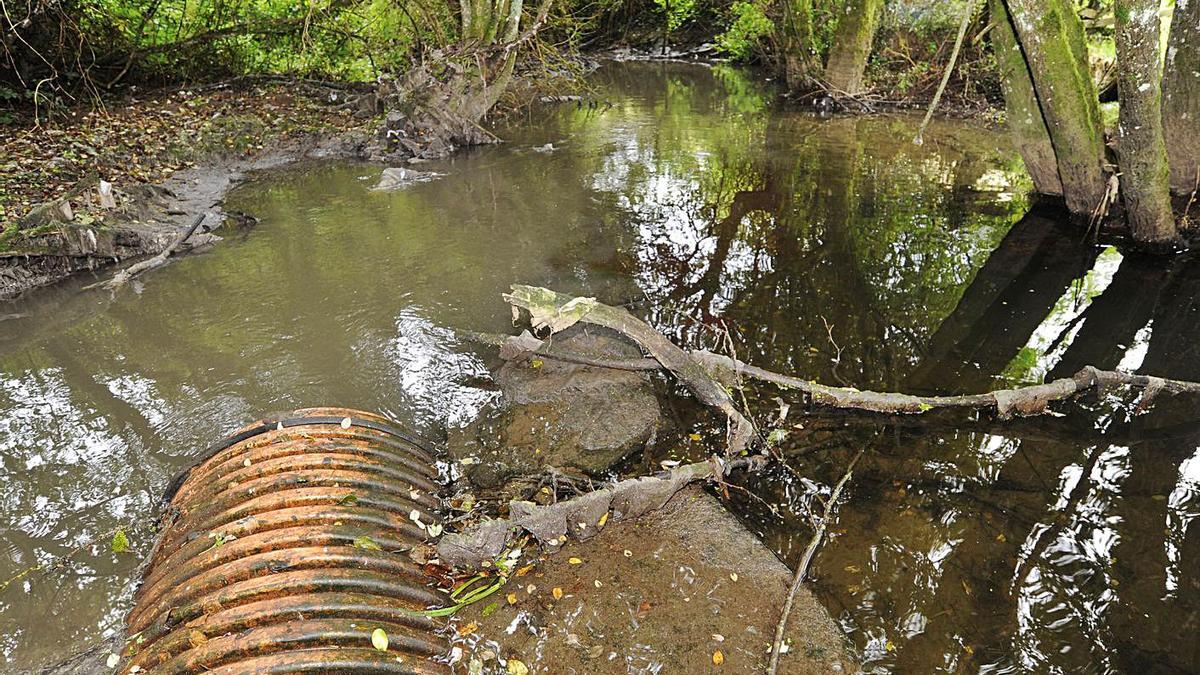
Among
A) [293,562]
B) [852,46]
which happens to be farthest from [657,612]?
[852,46]

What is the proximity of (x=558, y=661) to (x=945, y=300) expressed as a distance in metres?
5.00

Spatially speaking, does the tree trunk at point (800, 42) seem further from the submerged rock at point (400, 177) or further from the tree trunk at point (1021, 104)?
the submerged rock at point (400, 177)

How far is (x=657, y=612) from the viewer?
2.96 metres

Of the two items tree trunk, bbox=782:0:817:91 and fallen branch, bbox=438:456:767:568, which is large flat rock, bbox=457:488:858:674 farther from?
tree trunk, bbox=782:0:817:91

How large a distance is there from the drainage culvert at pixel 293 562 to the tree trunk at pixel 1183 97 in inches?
315

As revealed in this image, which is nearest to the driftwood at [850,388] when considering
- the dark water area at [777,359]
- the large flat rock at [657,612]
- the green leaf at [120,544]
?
the dark water area at [777,359]

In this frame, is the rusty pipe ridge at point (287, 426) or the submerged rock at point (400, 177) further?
the submerged rock at point (400, 177)

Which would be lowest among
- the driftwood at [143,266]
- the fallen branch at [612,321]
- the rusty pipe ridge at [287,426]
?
the driftwood at [143,266]

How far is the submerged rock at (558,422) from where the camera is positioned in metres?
4.07

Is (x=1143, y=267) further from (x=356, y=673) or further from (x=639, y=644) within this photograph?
(x=356, y=673)

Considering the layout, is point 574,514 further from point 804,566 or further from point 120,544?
point 120,544

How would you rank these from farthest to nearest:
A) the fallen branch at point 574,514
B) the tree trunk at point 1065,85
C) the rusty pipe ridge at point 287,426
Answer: the tree trunk at point 1065,85, the rusty pipe ridge at point 287,426, the fallen branch at point 574,514

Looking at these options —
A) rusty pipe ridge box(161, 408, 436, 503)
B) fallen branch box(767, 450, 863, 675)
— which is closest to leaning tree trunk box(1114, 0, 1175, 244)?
fallen branch box(767, 450, 863, 675)

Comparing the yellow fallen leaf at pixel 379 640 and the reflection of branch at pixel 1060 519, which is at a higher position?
the yellow fallen leaf at pixel 379 640
